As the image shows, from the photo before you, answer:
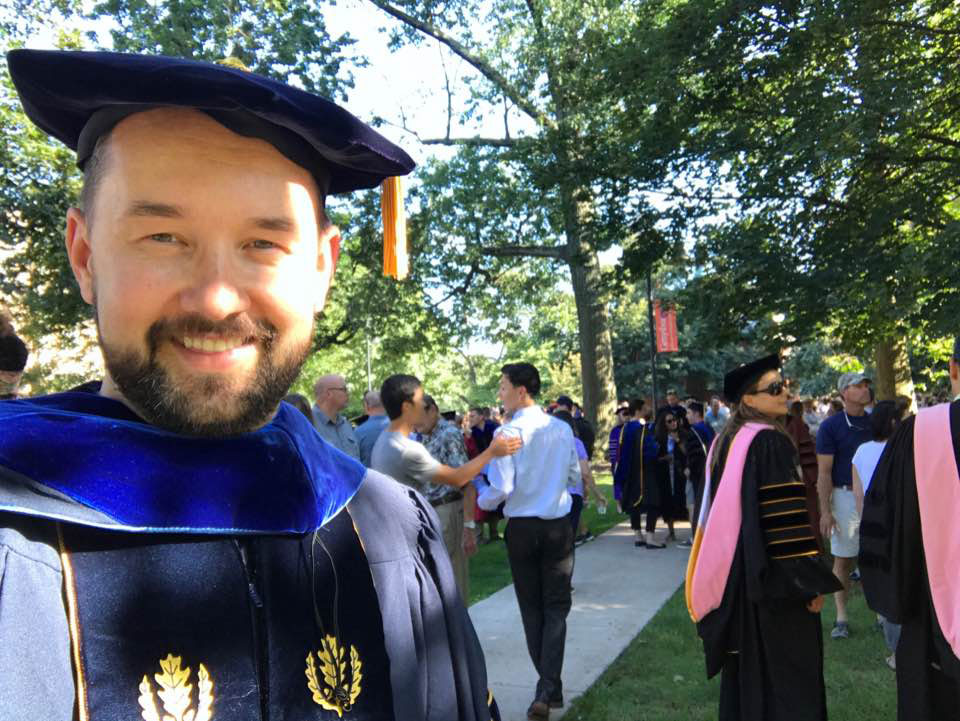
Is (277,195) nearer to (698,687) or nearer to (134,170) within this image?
(134,170)

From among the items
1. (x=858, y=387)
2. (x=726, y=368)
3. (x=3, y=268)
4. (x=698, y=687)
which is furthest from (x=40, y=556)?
(x=726, y=368)

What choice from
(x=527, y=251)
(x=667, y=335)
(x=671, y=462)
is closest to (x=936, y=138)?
(x=671, y=462)

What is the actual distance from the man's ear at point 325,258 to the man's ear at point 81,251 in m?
0.37

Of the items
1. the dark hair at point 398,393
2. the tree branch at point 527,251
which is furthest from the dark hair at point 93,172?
the tree branch at point 527,251

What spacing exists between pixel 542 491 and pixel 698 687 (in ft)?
5.59

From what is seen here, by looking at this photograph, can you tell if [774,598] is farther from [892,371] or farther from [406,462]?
[892,371]

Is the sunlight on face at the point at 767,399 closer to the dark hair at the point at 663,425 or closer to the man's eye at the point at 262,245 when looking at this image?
the man's eye at the point at 262,245

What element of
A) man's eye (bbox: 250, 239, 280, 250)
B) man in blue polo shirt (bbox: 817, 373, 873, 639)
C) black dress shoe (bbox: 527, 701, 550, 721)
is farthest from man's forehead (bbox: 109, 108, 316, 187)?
man in blue polo shirt (bbox: 817, 373, 873, 639)

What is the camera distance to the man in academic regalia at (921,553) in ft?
11.3

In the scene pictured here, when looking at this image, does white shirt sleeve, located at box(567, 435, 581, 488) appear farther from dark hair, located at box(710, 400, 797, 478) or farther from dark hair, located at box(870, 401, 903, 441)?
dark hair, located at box(870, 401, 903, 441)

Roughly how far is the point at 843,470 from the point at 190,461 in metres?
6.80

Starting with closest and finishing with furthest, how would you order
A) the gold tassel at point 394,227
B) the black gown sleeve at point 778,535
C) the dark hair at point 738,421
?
the gold tassel at point 394,227 → the black gown sleeve at point 778,535 → the dark hair at point 738,421

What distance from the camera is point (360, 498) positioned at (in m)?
1.52

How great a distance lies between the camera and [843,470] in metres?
6.97
